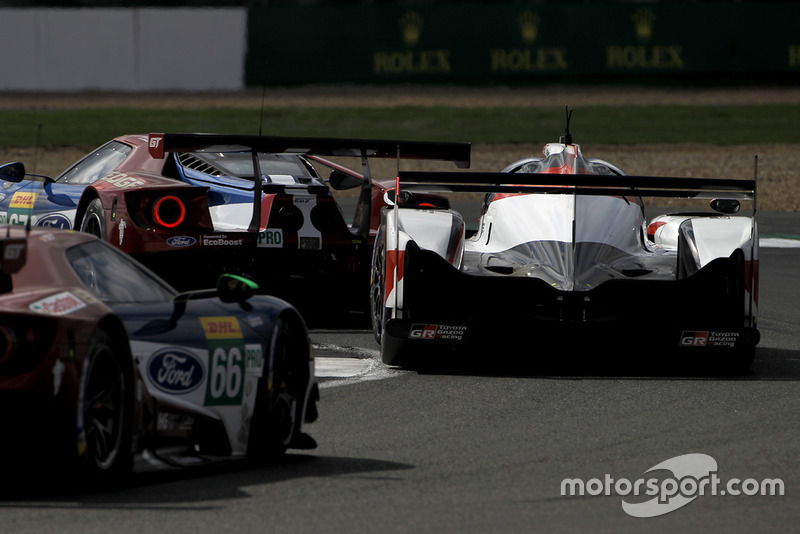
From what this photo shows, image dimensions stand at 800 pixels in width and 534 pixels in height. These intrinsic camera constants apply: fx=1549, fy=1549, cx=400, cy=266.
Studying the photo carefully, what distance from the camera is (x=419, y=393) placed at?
338 inches

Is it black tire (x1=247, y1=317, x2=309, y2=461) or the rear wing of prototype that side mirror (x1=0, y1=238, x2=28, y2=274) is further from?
the rear wing of prototype

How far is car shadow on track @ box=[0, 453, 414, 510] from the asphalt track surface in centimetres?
1

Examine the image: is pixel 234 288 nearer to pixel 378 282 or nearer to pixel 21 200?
pixel 378 282

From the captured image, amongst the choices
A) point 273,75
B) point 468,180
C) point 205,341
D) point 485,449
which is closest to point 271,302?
point 205,341

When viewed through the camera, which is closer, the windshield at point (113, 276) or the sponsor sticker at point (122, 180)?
the windshield at point (113, 276)

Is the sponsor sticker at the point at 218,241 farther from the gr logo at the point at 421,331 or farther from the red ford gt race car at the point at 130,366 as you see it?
the red ford gt race car at the point at 130,366

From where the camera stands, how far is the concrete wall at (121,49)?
3866cm

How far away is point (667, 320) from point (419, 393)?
1.76m

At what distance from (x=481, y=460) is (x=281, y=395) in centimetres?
91

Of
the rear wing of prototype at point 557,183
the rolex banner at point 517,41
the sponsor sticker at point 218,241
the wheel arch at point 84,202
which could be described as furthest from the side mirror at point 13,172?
the rolex banner at point 517,41

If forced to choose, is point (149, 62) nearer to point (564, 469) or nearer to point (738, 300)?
point (738, 300)

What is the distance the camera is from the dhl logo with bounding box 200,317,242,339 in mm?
6145

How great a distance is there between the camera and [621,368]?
980cm

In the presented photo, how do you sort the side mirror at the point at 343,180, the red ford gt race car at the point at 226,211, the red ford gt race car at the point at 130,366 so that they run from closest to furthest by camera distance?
the red ford gt race car at the point at 130,366
the red ford gt race car at the point at 226,211
the side mirror at the point at 343,180
